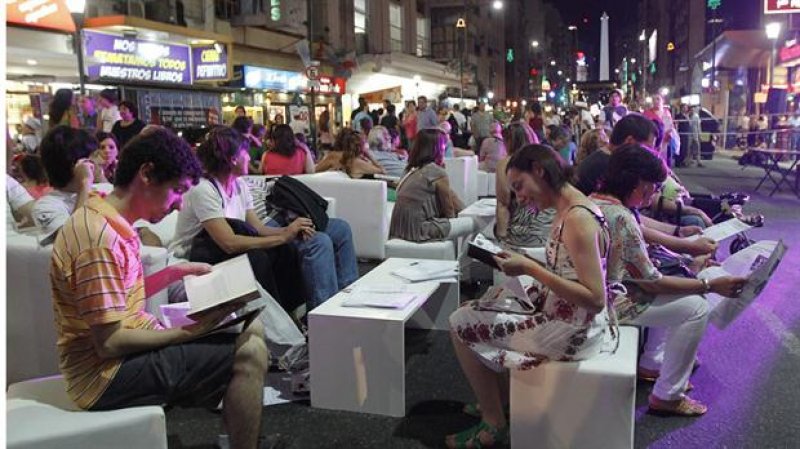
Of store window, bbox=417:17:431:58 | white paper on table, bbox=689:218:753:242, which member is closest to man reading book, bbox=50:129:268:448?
white paper on table, bbox=689:218:753:242

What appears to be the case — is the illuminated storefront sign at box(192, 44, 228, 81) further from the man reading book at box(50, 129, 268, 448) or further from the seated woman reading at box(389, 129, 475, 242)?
the man reading book at box(50, 129, 268, 448)

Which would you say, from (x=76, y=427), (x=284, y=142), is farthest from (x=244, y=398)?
(x=284, y=142)

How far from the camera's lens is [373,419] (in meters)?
3.68

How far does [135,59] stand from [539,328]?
12.0 meters

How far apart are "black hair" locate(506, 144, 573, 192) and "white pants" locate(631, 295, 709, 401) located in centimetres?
99

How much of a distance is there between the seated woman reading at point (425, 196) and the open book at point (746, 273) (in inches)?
92.8

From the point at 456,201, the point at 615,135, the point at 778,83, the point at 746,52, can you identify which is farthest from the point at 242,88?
the point at 746,52

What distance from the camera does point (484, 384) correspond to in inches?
128

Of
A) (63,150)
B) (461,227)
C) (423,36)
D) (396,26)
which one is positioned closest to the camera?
(63,150)

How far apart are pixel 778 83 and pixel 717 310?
26.9m

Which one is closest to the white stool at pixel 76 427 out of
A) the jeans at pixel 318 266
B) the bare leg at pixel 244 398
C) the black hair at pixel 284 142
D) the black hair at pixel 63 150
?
the bare leg at pixel 244 398

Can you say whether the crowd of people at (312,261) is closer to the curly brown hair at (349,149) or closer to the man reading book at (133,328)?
the man reading book at (133,328)

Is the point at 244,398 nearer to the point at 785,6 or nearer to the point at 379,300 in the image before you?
the point at 379,300

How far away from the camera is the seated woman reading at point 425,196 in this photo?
5625 mm
